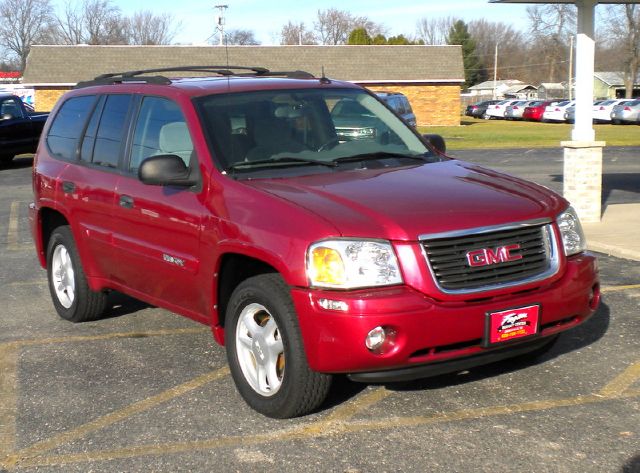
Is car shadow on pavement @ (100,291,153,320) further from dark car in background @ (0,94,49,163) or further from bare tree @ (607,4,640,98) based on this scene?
bare tree @ (607,4,640,98)

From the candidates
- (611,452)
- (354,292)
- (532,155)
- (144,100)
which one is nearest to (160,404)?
(354,292)

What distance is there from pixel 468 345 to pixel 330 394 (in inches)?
39.3

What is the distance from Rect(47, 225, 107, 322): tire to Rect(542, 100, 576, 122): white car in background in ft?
161

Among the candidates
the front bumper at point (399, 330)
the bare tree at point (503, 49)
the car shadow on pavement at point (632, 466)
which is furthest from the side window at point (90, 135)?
the bare tree at point (503, 49)

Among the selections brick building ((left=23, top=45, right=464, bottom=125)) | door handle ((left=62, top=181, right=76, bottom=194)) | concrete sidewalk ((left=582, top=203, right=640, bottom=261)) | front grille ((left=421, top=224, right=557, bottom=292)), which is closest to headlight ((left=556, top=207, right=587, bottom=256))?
front grille ((left=421, top=224, right=557, bottom=292))

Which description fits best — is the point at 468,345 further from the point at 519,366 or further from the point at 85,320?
the point at 85,320

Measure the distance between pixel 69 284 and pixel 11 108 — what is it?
57.3 ft

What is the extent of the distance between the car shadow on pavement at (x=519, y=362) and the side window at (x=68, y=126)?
3.14 meters

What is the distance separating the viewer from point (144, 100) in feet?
20.2

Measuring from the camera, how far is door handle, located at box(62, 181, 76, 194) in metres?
6.72

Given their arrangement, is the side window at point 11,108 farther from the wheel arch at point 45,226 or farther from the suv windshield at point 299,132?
the suv windshield at point 299,132

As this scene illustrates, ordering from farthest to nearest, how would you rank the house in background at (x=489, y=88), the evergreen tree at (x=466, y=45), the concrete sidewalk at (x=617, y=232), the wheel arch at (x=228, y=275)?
1. the house in background at (x=489, y=88)
2. the evergreen tree at (x=466, y=45)
3. the concrete sidewalk at (x=617, y=232)
4. the wheel arch at (x=228, y=275)

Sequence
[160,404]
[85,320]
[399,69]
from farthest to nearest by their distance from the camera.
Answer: [399,69] → [85,320] → [160,404]

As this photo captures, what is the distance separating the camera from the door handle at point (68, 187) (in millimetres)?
6717
